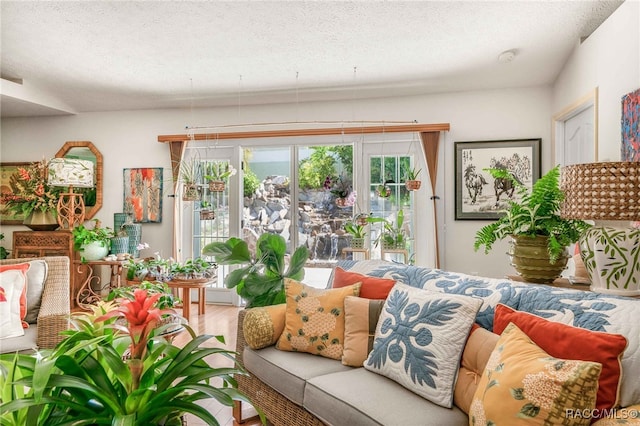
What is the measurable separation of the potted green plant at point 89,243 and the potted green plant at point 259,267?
286cm

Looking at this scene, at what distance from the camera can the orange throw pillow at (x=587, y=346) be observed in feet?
3.99

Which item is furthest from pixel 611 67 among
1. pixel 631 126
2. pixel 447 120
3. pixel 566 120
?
pixel 447 120

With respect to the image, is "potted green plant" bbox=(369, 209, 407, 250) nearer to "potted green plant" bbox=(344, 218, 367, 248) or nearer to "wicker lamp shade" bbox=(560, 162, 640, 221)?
"potted green plant" bbox=(344, 218, 367, 248)

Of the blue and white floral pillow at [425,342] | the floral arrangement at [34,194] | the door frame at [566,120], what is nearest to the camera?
the blue and white floral pillow at [425,342]

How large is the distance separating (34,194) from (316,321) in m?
4.52

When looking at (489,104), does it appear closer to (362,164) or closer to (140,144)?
(362,164)

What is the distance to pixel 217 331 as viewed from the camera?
3996 millimetres

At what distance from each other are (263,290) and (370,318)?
79cm

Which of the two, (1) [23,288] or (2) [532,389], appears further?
(1) [23,288]

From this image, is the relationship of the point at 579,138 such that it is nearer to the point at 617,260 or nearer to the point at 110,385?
the point at 617,260

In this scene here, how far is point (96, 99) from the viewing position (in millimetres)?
5012

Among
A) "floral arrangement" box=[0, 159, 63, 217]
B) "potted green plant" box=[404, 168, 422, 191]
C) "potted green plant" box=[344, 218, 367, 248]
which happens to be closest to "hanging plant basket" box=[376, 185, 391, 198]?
"potted green plant" box=[404, 168, 422, 191]

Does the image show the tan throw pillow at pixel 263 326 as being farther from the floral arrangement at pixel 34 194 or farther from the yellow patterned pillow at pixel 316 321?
the floral arrangement at pixel 34 194

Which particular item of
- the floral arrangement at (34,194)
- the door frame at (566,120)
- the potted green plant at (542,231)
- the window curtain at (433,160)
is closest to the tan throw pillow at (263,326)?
the potted green plant at (542,231)
